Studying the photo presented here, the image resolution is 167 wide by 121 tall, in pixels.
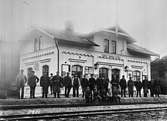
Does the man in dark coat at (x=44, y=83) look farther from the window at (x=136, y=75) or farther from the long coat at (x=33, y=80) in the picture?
the window at (x=136, y=75)

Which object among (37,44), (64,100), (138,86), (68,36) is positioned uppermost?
(68,36)

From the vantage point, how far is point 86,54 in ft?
11.1

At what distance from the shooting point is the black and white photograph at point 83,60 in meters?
2.07

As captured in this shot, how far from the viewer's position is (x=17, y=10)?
6.22 feet

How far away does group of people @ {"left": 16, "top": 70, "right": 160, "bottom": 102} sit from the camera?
2.73 metres

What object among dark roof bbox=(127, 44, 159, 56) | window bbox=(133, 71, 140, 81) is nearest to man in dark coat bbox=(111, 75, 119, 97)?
window bbox=(133, 71, 140, 81)

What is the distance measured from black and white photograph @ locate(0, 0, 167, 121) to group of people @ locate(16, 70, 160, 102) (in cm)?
1

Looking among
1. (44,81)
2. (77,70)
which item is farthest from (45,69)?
(77,70)

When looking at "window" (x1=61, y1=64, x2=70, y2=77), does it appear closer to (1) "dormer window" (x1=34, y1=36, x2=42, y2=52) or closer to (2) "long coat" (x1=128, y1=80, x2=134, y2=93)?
(1) "dormer window" (x1=34, y1=36, x2=42, y2=52)

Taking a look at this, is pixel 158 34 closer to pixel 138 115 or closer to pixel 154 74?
pixel 154 74

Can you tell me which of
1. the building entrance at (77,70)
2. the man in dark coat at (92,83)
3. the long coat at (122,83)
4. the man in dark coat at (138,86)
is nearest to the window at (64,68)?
the building entrance at (77,70)

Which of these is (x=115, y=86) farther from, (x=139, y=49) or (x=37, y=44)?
(x=37, y=44)

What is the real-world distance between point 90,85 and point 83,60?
0.34 m

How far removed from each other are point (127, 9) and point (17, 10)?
1.18m
